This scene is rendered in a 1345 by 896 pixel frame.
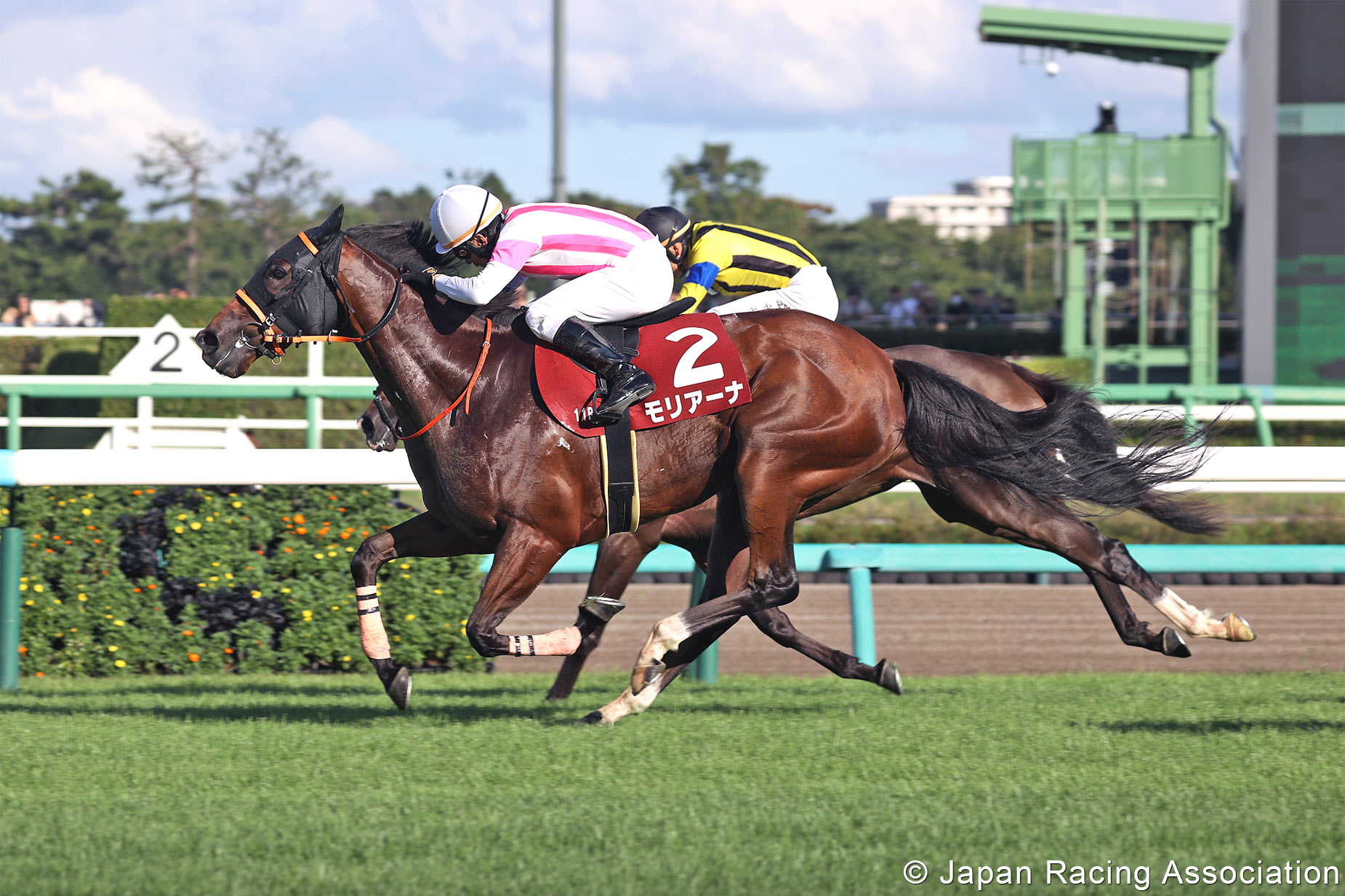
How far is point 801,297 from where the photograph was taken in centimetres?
499

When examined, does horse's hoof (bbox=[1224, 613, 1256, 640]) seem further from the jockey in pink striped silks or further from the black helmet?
the black helmet

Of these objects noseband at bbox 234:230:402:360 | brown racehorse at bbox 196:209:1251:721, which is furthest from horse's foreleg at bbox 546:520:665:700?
noseband at bbox 234:230:402:360

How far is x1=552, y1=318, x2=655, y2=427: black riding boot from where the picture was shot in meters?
4.17

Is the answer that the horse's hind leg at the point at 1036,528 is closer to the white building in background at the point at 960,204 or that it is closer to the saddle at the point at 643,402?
the saddle at the point at 643,402

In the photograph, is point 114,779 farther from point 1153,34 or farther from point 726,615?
point 1153,34

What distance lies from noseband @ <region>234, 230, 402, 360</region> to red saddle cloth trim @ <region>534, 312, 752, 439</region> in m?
0.49

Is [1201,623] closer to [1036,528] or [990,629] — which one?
[1036,528]

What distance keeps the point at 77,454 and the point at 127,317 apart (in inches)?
346

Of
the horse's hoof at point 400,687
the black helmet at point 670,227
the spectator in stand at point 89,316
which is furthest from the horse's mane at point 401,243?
the spectator in stand at point 89,316

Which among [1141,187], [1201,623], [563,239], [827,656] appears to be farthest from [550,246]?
[1141,187]

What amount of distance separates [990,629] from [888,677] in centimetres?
188

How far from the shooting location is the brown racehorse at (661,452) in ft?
13.8

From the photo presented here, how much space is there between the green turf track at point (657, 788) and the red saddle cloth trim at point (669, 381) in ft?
2.88

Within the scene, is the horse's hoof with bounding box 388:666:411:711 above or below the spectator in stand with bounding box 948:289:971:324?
below
